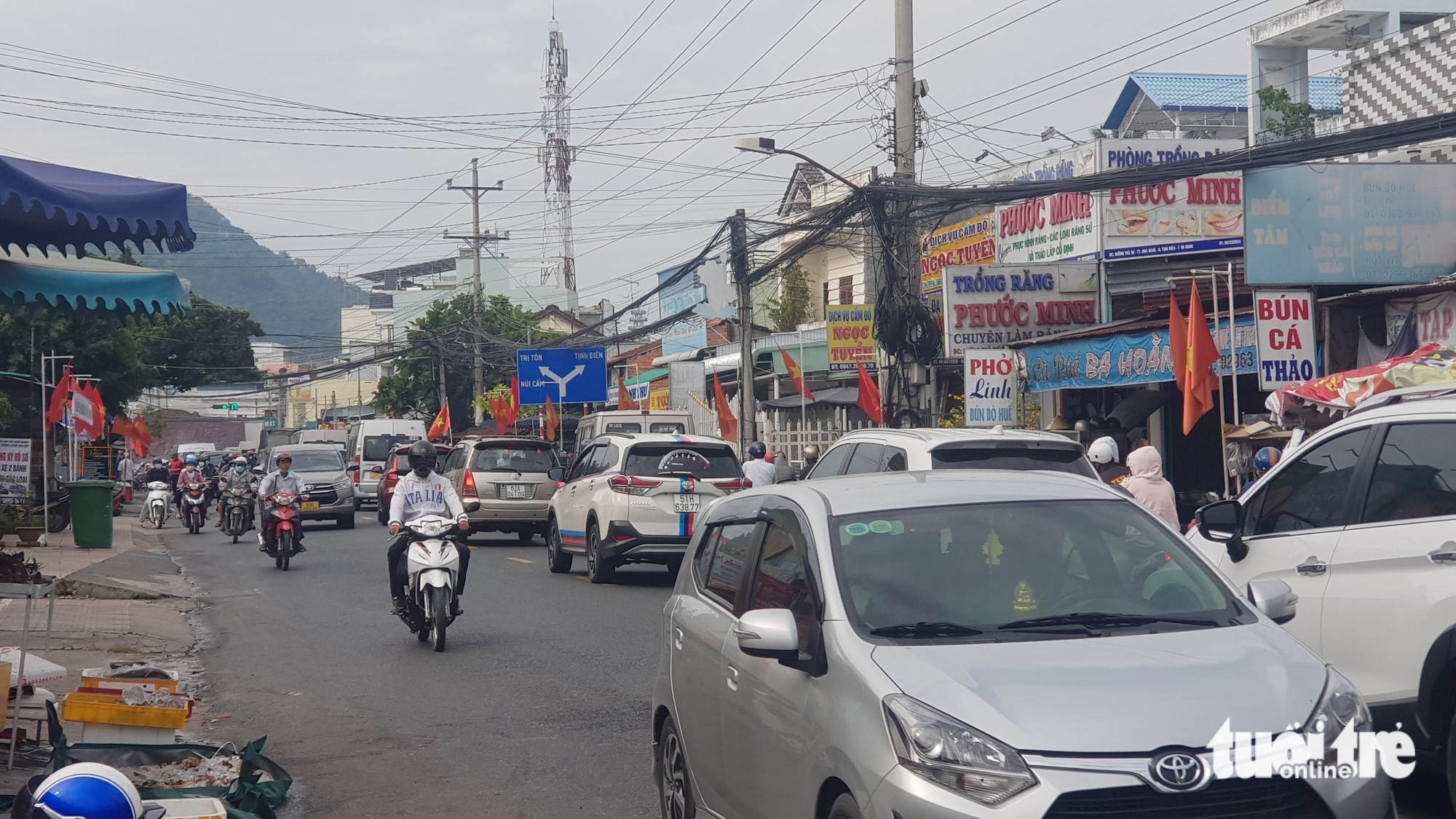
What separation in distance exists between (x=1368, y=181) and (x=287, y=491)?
15.3 metres

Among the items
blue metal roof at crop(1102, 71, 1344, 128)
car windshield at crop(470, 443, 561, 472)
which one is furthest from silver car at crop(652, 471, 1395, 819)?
blue metal roof at crop(1102, 71, 1344, 128)

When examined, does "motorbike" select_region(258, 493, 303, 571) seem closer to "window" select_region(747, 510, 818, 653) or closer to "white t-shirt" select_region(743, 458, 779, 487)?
"white t-shirt" select_region(743, 458, 779, 487)

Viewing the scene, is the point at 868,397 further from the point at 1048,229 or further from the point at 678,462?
the point at 678,462

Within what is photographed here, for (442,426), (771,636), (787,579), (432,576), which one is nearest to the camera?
(771,636)

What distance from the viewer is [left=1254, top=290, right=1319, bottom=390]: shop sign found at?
13922 millimetres

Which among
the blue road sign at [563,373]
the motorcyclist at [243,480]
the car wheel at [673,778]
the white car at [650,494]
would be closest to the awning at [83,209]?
the car wheel at [673,778]

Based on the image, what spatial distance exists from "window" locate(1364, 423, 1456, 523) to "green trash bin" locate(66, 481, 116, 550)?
2191 cm

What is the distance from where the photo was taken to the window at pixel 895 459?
10086 mm

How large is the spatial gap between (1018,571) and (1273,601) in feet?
2.88

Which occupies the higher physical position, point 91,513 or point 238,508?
point 91,513

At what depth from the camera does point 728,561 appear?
5.53m

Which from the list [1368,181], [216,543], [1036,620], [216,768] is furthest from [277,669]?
[216,543]

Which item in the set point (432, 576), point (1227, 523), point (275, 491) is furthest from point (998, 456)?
point (275, 491)

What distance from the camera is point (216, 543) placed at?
1093 inches
